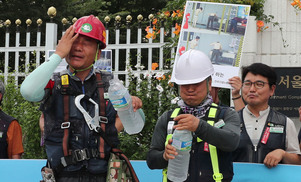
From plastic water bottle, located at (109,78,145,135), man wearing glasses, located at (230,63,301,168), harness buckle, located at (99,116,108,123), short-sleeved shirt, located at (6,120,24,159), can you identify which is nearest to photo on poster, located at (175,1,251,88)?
man wearing glasses, located at (230,63,301,168)

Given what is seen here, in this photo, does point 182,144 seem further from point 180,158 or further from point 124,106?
point 124,106

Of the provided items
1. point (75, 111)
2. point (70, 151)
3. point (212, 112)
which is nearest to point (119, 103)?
point (75, 111)

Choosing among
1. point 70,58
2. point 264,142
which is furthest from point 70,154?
point 264,142

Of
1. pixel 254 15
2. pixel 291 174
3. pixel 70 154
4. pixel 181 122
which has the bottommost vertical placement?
pixel 291 174

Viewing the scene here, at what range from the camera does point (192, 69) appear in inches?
112

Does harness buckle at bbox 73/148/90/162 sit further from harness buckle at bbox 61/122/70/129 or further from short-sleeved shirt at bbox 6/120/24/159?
short-sleeved shirt at bbox 6/120/24/159

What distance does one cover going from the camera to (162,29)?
8328 millimetres

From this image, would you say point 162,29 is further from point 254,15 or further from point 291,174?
point 291,174

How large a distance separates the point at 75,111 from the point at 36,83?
0.29 m

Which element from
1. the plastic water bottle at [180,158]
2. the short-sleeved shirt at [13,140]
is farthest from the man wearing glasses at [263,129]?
the short-sleeved shirt at [13,140]

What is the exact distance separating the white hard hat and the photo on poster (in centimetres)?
218

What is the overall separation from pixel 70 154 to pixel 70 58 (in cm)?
58

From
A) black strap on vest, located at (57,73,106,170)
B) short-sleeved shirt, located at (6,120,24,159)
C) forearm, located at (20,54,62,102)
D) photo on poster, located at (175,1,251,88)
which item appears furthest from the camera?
photo on poster, located at (175,1,251,88)

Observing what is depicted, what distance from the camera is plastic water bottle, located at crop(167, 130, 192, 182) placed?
266 cm
